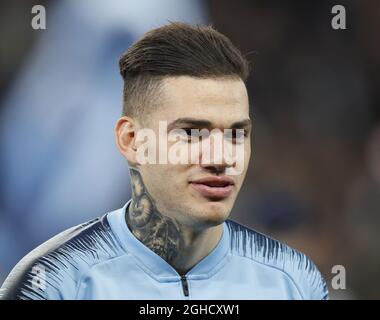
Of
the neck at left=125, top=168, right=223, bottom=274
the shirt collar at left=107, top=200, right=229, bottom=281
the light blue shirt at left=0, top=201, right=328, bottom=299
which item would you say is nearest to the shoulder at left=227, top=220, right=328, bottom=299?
the light blue shirt at left=0, top=201, right=328, bottom=299

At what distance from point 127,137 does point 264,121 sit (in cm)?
100

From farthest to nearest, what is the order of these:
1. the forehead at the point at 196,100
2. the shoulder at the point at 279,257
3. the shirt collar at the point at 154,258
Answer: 1. the shoulder at the point at 279,257
2. the shirt collar at the point at 154,258
3. the forehead at the point at 196,100

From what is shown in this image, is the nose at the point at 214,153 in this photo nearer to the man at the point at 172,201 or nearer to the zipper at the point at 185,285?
the man at the point at 172,201

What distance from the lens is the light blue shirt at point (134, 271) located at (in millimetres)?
3012

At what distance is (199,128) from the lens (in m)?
2.97

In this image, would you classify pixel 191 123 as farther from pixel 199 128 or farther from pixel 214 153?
pixel 214 153

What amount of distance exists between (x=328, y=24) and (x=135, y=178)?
140 centimetres

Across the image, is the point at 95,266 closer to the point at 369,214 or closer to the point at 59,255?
the point at 59,255

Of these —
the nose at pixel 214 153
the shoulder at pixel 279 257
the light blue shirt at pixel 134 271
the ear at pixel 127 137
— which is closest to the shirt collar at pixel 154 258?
the light blue shirt at pixel 134 271

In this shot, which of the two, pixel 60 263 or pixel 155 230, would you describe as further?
pixel 155 230

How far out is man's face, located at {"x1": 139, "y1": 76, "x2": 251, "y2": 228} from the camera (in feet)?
9.73

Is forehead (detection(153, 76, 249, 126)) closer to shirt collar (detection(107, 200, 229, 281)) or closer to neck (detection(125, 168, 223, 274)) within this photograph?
neck (detection(125, 168, 223, 274))

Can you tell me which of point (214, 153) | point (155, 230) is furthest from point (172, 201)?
point (214, 153)
